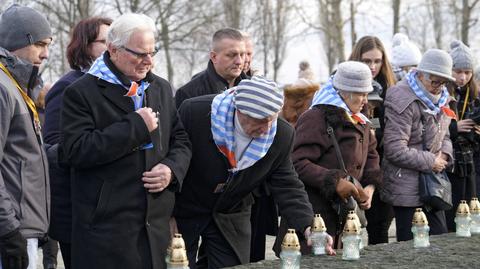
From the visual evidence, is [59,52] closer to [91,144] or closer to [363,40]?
[363,40]

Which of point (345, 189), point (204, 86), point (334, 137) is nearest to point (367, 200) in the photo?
point (345, 189)

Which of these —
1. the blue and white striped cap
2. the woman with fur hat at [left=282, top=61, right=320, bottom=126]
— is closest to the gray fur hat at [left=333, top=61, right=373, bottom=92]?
the blue and white striped cap

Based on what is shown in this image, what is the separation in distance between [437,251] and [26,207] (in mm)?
2061

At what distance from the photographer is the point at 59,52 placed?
70.9 feet

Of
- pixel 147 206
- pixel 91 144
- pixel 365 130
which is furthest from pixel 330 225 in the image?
pixel 91 144

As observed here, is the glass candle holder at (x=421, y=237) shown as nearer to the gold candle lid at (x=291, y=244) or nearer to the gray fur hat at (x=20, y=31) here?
the gold candle lid at (x=291, y=244)

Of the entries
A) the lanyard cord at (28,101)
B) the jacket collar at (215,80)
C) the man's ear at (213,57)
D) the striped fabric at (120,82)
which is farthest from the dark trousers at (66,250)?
the man's ear at (213,57)

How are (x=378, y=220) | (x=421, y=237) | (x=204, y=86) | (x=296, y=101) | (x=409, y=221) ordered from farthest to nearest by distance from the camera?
(x=296, y=101)
(x=378, y=220)
(x=409, y=221)
(x=204, y=86)
(x=421, y=237)

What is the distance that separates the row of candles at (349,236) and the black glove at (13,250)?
3.86 feet

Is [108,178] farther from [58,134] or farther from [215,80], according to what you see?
[215,80]

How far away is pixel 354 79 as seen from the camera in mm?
5281

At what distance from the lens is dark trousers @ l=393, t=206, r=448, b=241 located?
235 inches

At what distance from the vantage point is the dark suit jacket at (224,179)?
446 centimetres

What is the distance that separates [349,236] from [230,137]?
0.84 m
